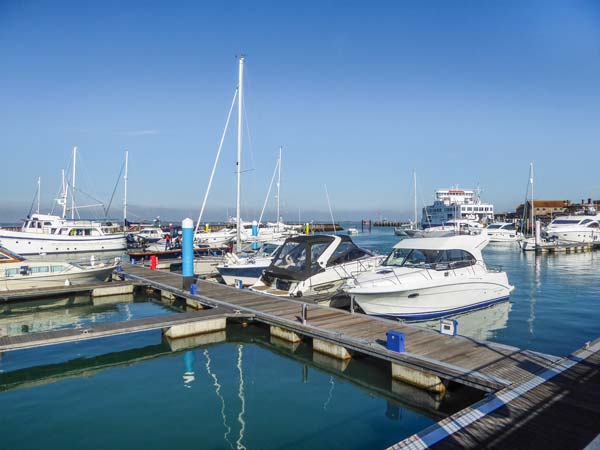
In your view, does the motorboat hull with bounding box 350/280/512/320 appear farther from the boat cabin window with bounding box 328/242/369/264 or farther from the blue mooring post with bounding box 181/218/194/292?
the blue mooring post with bounding box 181/218/194/292

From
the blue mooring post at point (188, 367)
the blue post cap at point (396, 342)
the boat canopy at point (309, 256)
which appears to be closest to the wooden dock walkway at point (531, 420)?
the blue post cap at point (396, 342)

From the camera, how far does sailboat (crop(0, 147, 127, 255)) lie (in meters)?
45.0

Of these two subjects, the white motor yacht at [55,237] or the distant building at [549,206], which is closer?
the white motor yacht at [55,237]

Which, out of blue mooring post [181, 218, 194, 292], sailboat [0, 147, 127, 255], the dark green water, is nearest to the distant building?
sailboat [0, 147, 127, 255]

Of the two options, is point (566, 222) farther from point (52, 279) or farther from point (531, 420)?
point (52, 279)

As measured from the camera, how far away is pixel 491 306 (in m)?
18.0

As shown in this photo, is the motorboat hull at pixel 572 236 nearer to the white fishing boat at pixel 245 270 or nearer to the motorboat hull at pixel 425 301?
the motorboat hull at pixel 425 301

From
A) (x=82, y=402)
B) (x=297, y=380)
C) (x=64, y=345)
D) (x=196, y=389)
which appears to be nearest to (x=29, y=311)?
(x=64, y=345)

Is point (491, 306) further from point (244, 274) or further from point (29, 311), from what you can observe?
point (29, 311)

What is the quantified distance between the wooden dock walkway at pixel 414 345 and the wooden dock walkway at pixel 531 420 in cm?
58

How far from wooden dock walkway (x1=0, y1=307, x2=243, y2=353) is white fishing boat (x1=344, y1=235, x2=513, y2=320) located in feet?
16.2

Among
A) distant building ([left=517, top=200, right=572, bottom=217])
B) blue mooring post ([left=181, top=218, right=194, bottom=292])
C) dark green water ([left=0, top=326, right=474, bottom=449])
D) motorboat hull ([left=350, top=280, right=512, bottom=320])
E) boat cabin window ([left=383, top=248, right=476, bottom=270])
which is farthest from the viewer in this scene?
distant building ([left=517, top=200, right=572, bottom=217])

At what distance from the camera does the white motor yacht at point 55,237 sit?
44969mm

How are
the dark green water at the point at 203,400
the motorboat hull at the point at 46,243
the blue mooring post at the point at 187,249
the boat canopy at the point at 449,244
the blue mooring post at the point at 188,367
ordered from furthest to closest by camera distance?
the motorboat hull at the point at 46,243 → the blue mooring post at the point at 187,249 → the boat canopy at the point at 449,244 → the blue mooring post at the point at 188,367 → the dark green water at the point at 203,400
